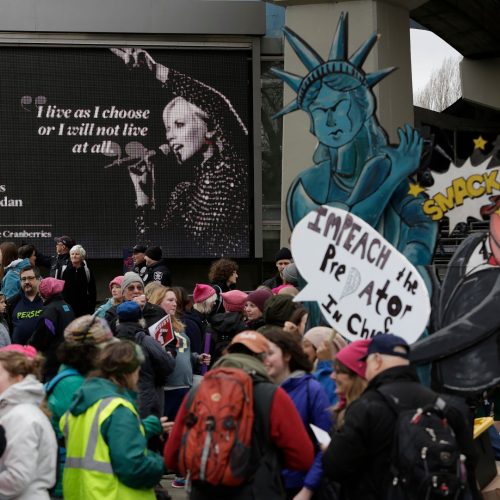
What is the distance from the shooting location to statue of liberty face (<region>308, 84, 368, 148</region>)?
8109mm

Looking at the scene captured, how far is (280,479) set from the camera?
5.10 m

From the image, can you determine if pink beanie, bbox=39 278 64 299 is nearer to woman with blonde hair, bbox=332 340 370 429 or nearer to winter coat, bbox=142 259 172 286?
winter coat, bbox=142 259 172 286

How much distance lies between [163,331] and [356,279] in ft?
7.00

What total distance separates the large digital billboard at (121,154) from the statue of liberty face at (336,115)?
876 centimetres

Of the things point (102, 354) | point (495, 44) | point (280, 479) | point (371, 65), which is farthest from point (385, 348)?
point (495, 44)

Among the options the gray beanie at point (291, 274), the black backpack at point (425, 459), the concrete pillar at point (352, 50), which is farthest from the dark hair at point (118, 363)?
the concrete pillar at point (352, 50)

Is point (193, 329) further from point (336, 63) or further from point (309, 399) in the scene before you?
point (309, 399)

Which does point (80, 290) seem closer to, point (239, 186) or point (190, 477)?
point (239, 186)

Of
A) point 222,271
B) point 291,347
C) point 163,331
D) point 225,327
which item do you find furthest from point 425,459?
point 222,271

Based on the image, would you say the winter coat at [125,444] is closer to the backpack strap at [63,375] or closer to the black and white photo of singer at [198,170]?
the backpack strap at [63,375]

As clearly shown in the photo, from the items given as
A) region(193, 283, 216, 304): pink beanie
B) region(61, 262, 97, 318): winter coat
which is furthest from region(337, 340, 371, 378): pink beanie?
region(61, 262, 97, 318): winter coat

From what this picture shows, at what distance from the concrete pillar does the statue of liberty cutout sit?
745 cm

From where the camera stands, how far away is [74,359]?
5922 mm

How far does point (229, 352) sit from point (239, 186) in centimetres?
1174
